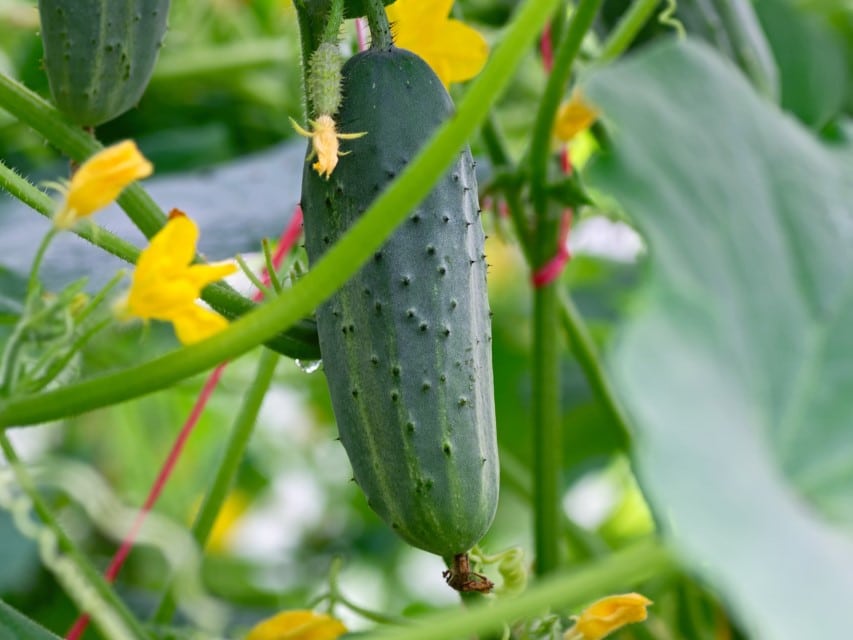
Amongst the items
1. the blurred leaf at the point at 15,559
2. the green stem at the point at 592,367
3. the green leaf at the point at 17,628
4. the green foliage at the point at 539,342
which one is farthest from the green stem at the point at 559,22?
the blurred leaf at the point at 15,559

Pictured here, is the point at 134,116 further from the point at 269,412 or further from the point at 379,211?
the point at 379,211

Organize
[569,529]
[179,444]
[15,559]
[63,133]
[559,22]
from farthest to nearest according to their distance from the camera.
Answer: [15,559], [569,529], [559,22], [179,444], [63,133]

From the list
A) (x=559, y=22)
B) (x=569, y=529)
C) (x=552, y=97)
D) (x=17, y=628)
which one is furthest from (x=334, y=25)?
(x=569, y=529)

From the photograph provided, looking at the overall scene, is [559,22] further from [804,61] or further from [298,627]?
[298,627]

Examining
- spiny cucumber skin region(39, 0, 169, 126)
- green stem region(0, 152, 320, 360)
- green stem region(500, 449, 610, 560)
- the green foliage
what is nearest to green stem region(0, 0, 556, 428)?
the green foliage

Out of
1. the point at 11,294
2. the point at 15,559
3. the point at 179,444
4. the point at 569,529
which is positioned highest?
the point at 11,294

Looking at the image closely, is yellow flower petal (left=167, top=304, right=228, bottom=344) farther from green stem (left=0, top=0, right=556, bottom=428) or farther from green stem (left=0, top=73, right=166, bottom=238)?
green stem (left=0, top=73, right=166, bottom=238)

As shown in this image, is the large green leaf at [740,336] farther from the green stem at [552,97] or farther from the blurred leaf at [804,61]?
the blurred leaf at [804,61]

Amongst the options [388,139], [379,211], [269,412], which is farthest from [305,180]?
[269,412]
